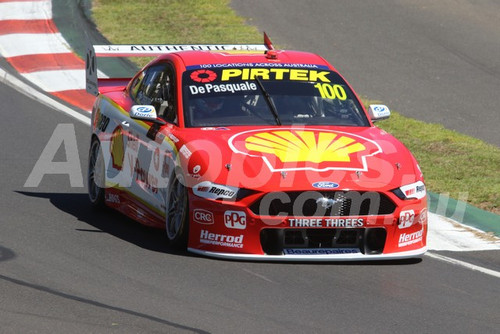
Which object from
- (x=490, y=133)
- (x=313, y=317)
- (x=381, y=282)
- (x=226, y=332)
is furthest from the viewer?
(x=490, y=133)

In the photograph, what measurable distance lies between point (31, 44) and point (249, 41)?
326 centimetres

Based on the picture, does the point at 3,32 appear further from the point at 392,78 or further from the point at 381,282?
the point at 381,282

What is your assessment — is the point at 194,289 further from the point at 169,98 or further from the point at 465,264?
the point at 169,98

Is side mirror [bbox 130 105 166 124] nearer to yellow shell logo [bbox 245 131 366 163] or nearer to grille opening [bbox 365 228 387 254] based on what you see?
yellow shell logo [bbox 245 131 366 163]

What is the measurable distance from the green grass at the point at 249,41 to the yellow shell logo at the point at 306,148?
2471 mm

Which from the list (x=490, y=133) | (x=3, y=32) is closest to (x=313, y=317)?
(x=490, y=133)

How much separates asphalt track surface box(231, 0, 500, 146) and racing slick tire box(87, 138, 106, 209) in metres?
4.93

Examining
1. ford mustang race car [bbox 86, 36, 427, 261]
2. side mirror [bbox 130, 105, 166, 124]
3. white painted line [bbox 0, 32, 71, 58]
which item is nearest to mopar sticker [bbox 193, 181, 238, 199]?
ford mustang race car [bbox 86, 36, 427, 261]

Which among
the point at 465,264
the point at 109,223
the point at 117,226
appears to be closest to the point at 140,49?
the point at 109,223

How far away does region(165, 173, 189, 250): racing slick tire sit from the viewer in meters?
8.52

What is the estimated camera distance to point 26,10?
20.0 metres

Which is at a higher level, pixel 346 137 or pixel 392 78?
pixel 346 137

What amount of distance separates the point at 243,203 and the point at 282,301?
45.4 inches

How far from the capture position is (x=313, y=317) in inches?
271
